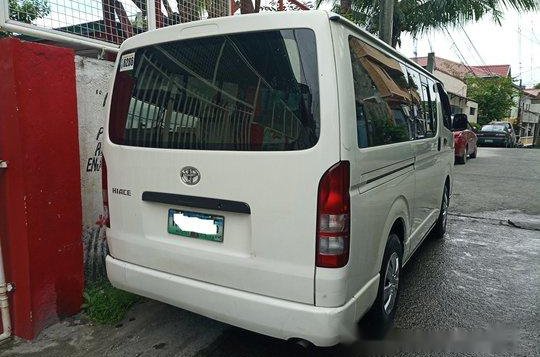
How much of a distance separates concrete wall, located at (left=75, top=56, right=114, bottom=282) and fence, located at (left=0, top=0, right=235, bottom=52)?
1.03ft

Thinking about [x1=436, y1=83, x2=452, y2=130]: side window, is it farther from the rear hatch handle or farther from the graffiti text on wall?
the graffiti text on wall

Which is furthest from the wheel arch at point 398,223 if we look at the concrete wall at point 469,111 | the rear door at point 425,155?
the concrete wall at point 469,111

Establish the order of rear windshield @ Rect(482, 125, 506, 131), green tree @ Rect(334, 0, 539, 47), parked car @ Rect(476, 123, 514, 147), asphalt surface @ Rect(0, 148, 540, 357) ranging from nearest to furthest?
asphalt surface @ Rect(0, 148, 540, 357) → green tree @ Rect(334, 0, 539, 47) → parked car @ Rect(476, 123, 514, 147) → rear windshield @ Rect(482, 125, 506, 131)

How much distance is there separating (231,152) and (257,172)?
19 centimetres

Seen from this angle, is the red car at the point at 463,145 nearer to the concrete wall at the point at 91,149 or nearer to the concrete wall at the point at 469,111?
the concrete wall at the point at 91,149

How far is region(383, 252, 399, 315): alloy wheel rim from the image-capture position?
297 centimetres

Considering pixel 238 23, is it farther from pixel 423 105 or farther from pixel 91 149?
pixel 423 105

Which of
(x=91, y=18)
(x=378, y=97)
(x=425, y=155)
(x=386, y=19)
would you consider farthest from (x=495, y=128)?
(x=91, y=18)

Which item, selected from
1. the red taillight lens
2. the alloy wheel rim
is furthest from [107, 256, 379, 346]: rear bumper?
the red taillight lens

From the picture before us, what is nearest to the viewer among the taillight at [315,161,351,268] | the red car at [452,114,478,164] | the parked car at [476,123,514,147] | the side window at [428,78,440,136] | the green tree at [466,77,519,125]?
the taillight at [315,161,351,268]

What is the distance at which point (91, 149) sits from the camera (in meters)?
3.45

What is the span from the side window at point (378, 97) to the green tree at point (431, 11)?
27.0ft

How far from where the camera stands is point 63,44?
366cm

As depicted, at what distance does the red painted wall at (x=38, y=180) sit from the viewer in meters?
2.70
